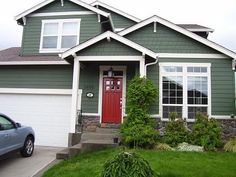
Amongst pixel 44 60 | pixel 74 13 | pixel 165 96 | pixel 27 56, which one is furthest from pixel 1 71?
pixel 165 96

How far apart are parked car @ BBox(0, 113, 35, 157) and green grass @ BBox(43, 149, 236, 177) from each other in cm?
149

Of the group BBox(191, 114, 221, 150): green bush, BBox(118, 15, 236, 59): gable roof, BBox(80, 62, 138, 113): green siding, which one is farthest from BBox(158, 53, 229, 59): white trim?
BBox(191, 114, 221, 150): green bush

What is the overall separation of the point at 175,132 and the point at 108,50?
3.98 metres

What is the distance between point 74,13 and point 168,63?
217 inches

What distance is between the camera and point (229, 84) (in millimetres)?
11188

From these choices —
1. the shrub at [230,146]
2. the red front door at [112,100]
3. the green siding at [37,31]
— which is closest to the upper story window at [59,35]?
the green siding at [37,31]

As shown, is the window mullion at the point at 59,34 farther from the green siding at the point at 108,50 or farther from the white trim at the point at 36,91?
the green siding at the point at 108,50

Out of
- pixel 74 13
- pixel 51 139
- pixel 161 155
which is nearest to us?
pixel 161 155

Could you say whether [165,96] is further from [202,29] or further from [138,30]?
[202,29]

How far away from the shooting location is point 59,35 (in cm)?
1375

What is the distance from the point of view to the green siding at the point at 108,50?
10.7m

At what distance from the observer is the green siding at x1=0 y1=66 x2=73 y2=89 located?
1259 cm

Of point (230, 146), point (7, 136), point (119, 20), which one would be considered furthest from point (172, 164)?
point (119, 20)

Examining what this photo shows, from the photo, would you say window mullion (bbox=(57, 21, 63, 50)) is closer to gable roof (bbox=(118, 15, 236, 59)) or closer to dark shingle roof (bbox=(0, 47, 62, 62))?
dark shingle roof (bbox=(0, 47, 62, 62))
